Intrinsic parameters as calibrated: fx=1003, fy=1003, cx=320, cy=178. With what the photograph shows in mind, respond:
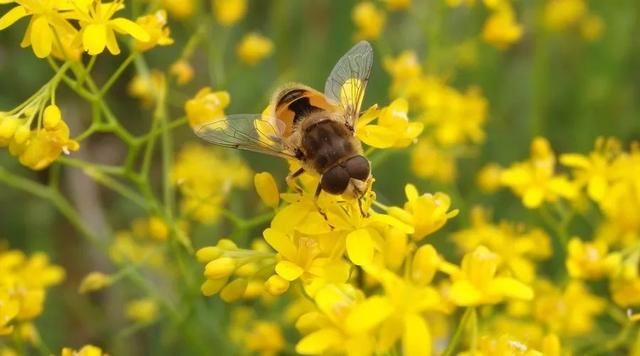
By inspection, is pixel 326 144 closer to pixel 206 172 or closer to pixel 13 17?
pixel 13 17

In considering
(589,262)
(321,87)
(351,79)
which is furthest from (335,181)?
(321,87)

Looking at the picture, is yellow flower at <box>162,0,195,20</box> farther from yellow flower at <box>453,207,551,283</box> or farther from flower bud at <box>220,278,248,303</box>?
flower bud at <box>220,278,248,303</box>

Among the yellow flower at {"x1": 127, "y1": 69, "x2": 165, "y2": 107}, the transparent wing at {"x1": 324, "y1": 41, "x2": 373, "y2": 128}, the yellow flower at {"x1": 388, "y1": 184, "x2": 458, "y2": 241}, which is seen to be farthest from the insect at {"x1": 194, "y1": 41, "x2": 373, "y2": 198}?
the yellow flower at {"x1": 127, "y1": 69, "x2": 165, "y2": 107}

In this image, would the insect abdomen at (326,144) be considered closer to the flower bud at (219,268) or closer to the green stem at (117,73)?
the flower bud at (219,268)

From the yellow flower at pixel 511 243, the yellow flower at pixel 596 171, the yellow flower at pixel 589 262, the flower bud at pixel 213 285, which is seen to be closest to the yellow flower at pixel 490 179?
the yellow flower at pixel 511 243

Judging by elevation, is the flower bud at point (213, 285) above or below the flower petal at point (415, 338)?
above
